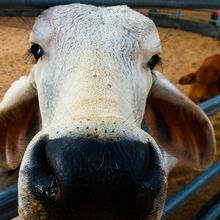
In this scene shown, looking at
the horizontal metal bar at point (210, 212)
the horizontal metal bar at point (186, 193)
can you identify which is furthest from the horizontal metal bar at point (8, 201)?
the horizontal metal bar at point (210, 212)

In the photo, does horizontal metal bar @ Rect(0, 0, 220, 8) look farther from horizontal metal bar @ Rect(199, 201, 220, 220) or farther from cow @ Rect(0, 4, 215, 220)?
horizontal metal bar @ Rect(199, 201, 220, 220)

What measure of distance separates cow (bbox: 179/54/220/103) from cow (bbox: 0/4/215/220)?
3.53 m

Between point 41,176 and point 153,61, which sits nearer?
point 41,176

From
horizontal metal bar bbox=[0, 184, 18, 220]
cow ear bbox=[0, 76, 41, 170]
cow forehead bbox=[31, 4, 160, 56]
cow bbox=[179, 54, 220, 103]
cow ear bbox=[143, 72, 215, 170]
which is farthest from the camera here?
cow bbox=[179, 54, 220, 103]

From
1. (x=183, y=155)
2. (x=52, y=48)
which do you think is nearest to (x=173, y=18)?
(x=183, y=155)

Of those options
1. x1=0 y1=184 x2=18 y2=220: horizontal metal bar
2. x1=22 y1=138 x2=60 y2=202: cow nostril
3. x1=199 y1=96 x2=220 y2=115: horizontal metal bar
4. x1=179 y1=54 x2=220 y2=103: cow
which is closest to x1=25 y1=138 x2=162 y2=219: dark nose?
x1=22 y1=138 x2=60 y2=202: cow nostril

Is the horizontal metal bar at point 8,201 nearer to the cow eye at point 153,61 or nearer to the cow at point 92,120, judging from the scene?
the cow at point 92,120

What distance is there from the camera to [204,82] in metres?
6.04

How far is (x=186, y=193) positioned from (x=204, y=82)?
3.73m

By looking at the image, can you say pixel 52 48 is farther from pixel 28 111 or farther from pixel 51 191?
pixel 51 191

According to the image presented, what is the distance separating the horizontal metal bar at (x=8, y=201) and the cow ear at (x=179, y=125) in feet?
3.58

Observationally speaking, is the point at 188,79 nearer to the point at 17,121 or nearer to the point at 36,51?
the point at 17,121

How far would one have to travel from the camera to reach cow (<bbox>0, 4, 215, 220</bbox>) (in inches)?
46.3

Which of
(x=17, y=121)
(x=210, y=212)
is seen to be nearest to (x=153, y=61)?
(x=17, y=121)
